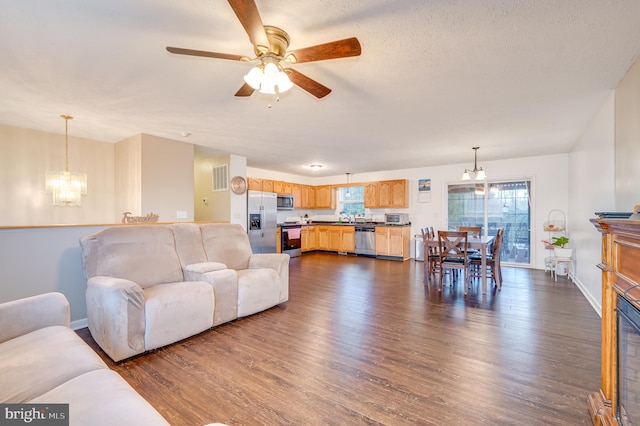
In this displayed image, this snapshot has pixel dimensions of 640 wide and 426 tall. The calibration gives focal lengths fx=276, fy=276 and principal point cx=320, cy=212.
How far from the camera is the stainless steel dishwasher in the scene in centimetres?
747

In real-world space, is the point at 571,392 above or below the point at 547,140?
below

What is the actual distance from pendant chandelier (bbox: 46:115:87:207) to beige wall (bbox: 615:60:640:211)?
6116 mm

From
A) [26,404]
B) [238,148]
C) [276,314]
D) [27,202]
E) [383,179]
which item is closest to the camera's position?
[26,404]

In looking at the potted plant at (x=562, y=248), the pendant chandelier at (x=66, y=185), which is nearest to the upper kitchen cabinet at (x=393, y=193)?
the potted plant at (x=562, y=248)

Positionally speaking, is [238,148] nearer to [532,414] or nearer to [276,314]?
[276,314]

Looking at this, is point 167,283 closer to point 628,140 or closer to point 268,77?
point 268,77

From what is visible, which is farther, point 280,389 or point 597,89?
point 597,89

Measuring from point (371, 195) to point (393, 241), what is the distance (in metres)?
1.50

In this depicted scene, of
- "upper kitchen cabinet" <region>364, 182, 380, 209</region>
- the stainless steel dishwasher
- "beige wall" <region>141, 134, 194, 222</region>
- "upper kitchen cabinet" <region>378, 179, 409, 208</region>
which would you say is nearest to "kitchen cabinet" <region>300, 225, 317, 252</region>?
the stainless steel dishwasher

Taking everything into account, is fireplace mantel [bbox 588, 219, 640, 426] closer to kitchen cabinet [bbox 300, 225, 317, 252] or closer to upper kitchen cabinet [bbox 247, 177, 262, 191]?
upper kitchen cabinet [bbox 247, 177, 262, 191]

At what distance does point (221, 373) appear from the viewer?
2090 mm

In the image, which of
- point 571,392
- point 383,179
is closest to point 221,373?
point 571,392

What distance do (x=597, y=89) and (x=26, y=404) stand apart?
15.2 ft

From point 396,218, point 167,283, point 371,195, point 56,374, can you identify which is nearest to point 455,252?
point 396,218
